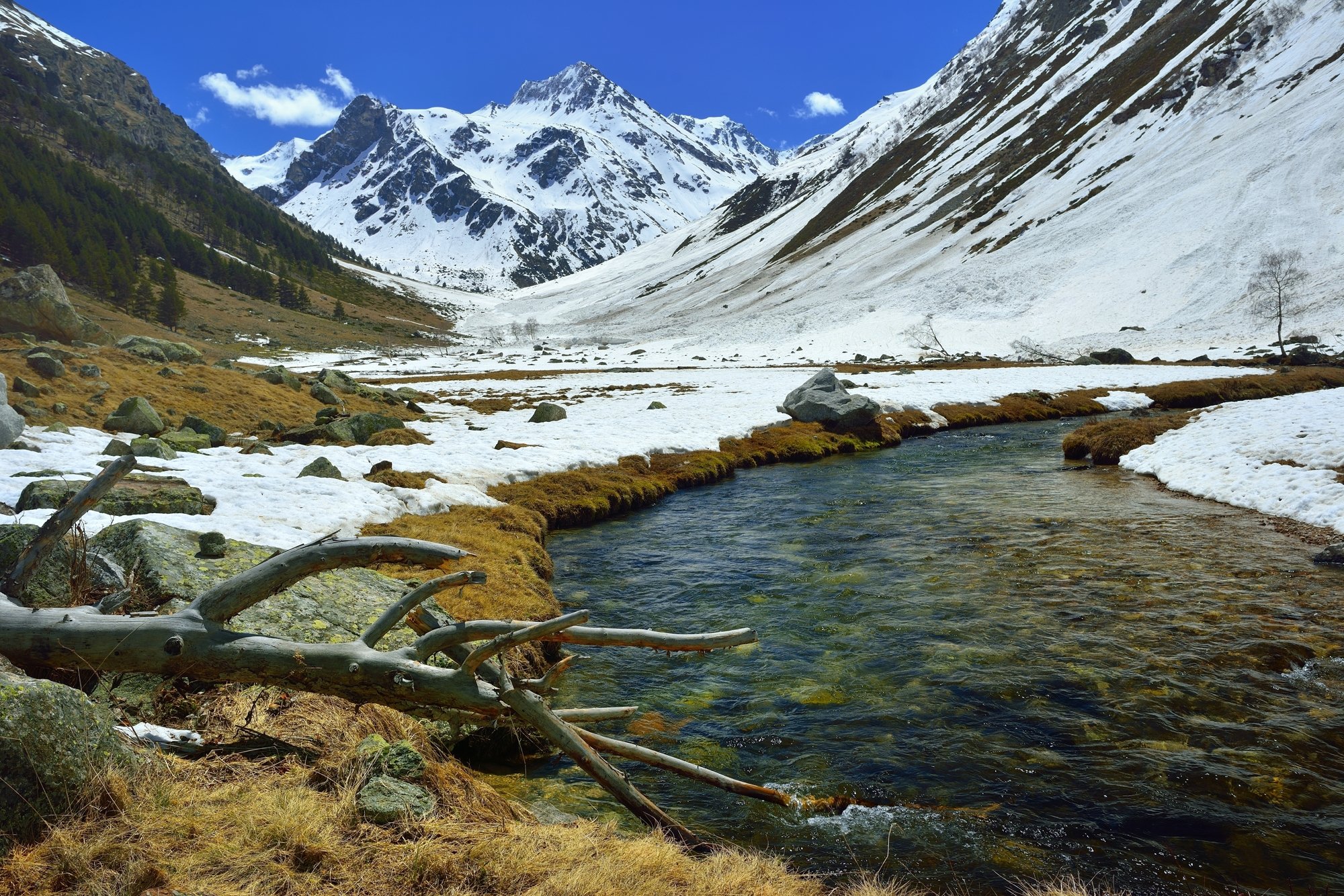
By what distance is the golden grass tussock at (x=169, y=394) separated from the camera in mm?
23734

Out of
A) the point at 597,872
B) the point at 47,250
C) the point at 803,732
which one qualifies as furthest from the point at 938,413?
the point at 47,250

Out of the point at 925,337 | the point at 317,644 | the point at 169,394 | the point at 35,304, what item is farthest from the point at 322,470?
the point at 925,337

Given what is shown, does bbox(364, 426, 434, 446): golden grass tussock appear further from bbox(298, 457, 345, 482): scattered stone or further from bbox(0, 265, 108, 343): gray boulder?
bbox(0, 265, 108, 343): gray boulder

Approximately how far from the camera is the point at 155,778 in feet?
16.5

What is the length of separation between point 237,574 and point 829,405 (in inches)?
1215

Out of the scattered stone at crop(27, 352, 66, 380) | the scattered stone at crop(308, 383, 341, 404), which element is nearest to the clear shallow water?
the scattered stone at crop(27, 352, 66, 380)

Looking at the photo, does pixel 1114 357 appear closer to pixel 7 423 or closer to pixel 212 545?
pixel 212 545

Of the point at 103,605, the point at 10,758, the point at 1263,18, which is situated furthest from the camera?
the point at 1263,18

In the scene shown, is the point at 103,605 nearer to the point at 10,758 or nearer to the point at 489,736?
the point at 10,758

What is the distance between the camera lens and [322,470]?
61.9 feet

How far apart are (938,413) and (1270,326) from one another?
5347 centimetres

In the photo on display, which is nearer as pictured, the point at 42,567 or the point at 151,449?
the point at 42,567

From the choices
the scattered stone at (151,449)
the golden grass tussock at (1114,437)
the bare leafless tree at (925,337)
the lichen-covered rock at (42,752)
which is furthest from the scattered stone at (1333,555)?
the bare leafless tree at (925,337)

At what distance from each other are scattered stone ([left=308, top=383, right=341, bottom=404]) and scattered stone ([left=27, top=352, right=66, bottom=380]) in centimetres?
1253
